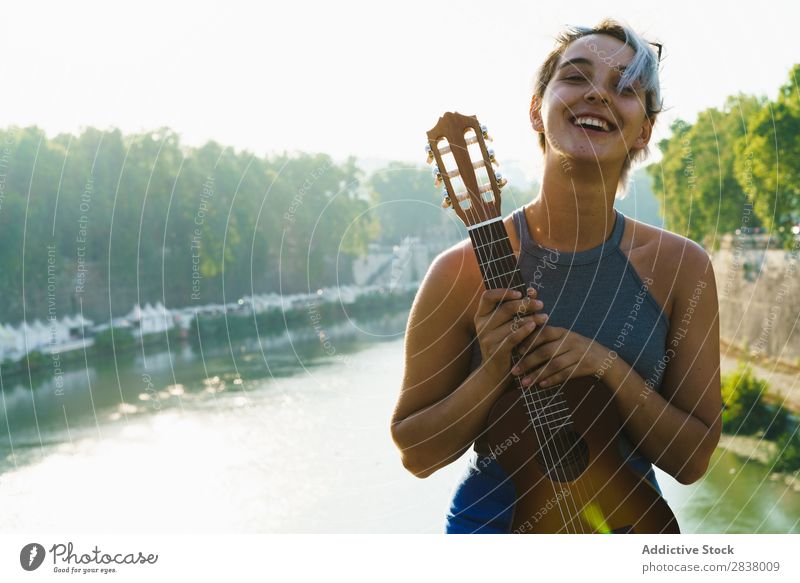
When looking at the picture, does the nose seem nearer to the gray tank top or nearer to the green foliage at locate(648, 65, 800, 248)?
the gray tank top

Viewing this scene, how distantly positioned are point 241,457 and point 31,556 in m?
12.8

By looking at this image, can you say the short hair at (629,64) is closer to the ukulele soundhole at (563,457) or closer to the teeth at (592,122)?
the teeth at (592,122)

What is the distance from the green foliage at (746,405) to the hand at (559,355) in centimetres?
997

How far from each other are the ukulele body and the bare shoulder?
0.57 feet

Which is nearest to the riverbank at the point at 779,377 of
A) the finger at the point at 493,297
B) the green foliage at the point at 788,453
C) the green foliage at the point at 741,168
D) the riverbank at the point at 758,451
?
the green foliage at the point at 788,453

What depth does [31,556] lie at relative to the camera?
197 cm

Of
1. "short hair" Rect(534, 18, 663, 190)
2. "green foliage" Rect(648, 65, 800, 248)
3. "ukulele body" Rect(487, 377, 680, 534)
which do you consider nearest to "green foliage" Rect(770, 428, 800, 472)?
"green foliage" Rect(648, 65, 800, 248)

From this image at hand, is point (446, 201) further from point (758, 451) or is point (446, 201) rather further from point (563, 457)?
point (758, 451)

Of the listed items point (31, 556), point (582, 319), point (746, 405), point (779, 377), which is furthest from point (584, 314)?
point (779, 377)

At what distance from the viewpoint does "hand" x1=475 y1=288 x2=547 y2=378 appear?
1.26 metres

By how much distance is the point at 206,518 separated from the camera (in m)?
12.6

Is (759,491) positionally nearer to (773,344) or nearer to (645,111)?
(773,344)

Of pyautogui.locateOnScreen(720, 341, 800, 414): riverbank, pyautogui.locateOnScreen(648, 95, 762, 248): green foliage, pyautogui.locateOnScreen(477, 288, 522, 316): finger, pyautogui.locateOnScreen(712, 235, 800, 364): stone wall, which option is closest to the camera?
pyautogui.locateOnScreen(477, 288, 522, 316): finger

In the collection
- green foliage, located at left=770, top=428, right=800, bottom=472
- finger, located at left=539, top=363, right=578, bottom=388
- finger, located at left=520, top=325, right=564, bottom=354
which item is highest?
finger, located at left=520, top=325, right=564, bottom=354
